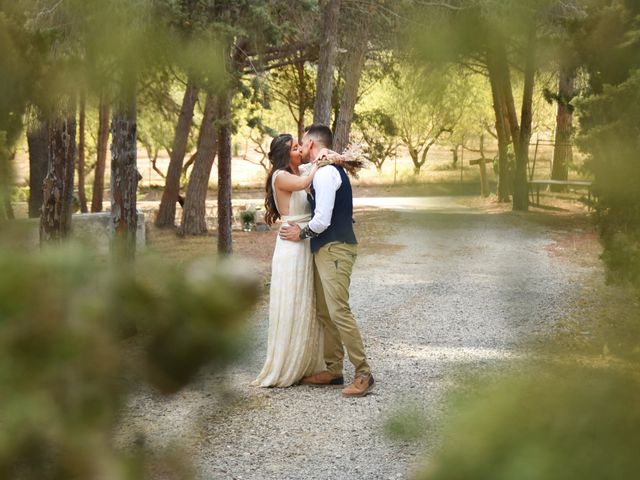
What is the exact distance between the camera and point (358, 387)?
7.12 metres

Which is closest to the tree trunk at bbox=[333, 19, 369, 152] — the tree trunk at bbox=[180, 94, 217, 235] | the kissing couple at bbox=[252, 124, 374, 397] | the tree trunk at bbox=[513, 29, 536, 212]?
the tree trunk at bbox=[180, 94, 217, 235]

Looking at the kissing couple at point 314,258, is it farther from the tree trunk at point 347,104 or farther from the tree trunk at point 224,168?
the tree trunk at point 347,104

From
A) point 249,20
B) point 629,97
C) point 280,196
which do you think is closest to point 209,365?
point 629,97

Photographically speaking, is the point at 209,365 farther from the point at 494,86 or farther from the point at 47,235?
the point at 494,86

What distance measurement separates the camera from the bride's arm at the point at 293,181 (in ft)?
22.1

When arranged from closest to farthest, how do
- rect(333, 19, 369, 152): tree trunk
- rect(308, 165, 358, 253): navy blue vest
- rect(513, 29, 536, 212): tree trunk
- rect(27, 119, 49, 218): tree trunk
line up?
1. rect(513, 29, 536, 212): tree trunk
2. rect(27, 119, 49, 218): tree trunk
3. rect(308, 165, 358, 253): navy blue vest
4. rect(333, 19, 369, 152): tree trunk

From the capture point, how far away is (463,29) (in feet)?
2.10

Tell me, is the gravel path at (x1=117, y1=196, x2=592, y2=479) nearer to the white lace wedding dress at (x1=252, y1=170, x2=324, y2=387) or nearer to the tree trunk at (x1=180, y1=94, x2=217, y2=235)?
the white lace wedding dress at (x1=252, y1=170, x2=324, y2=387)

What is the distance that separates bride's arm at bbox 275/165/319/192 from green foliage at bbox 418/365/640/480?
625 centimetres

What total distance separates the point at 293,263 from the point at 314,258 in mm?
178

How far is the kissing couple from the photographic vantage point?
673cm

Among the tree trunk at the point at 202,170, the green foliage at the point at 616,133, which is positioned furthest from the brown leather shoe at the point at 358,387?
the tree trunk at the point at 202,170

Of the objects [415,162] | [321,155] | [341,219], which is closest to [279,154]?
[321,155]

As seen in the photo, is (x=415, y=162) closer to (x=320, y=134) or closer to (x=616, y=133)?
(x=616, y=133)
